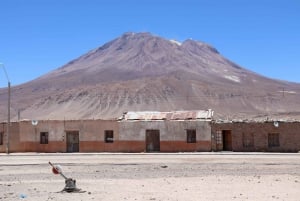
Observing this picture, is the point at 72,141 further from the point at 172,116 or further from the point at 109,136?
the point at 172,116

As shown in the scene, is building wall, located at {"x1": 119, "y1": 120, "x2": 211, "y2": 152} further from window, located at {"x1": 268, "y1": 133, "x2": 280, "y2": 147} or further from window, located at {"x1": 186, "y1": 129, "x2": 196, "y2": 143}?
window, located at {"x1": 268, "y1": 133, "x2": 280, "y2": 147}

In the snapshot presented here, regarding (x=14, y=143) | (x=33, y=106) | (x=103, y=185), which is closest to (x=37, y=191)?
(x=103, y=185)

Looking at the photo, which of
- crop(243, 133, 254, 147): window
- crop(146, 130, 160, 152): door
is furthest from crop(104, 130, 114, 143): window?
crop(243, 133, 254, 147): window

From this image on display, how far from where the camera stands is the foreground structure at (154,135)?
4919 centimetres

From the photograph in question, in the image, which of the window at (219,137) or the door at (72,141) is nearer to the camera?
the window at (219,137)

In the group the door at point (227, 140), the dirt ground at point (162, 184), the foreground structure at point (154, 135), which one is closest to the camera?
the dirt ground at point (162, 184)

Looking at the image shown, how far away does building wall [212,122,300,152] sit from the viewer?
159ft

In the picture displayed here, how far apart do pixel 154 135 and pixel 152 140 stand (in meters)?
0.49

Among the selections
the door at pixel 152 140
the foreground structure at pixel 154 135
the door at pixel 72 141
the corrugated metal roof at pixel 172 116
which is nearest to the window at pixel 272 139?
the foreground structure at pixel 154 135

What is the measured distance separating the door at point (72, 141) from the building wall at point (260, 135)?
12.8 meters

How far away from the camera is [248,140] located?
49.8 m

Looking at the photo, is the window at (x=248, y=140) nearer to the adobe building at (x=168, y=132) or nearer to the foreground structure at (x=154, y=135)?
the foreground structure at (x=154, y=135)

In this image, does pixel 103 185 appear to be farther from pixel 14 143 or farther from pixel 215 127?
pixel 14 143

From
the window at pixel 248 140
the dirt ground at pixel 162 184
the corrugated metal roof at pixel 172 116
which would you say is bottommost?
the dirt ground at pixel 162 184
